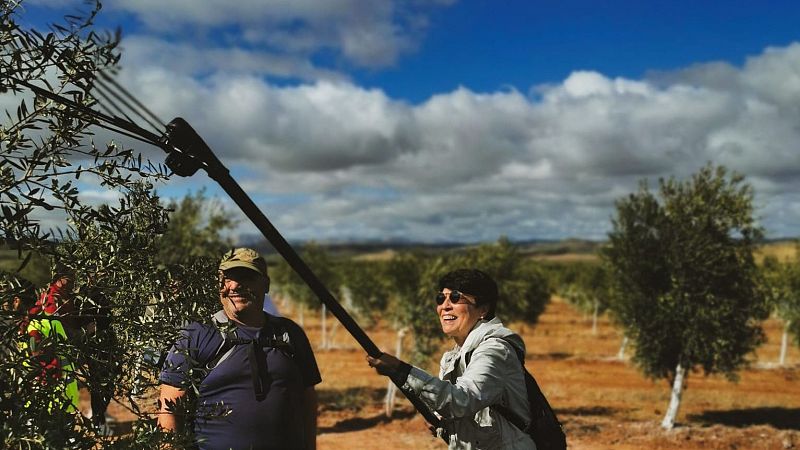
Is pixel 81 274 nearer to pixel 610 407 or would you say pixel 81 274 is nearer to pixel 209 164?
pixel 209 164

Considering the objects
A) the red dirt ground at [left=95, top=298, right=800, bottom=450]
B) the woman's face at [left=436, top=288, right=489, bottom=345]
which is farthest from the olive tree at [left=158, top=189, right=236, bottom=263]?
the woman's face at [left=436, top=288, right=489, bottom=345]

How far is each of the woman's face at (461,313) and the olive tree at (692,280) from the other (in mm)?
16473

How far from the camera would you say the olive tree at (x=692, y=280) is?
733 inches

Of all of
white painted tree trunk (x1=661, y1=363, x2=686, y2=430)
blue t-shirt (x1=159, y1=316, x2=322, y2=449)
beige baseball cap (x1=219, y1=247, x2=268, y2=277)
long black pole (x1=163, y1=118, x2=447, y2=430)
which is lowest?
white painted tree trunk (x1=661, y1=363, x2=686, y2=430)

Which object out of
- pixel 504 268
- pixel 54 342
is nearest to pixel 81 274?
pixel 54 342

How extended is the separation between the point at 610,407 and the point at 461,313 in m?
22.6

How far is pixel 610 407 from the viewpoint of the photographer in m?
24.4

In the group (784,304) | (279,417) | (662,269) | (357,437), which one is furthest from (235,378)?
(784,304)

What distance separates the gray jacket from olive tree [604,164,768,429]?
1661 cm

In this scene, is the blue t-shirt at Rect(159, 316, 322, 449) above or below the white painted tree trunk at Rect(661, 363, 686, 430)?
above

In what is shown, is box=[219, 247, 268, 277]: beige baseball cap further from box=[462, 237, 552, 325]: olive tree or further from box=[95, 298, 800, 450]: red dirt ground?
box=[462, 237, 552, 325]: olive tree

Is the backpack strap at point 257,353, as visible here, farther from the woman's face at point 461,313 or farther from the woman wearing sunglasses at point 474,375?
the woman's face at point 461,313

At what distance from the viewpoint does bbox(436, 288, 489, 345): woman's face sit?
430cm

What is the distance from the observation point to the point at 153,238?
306cm
